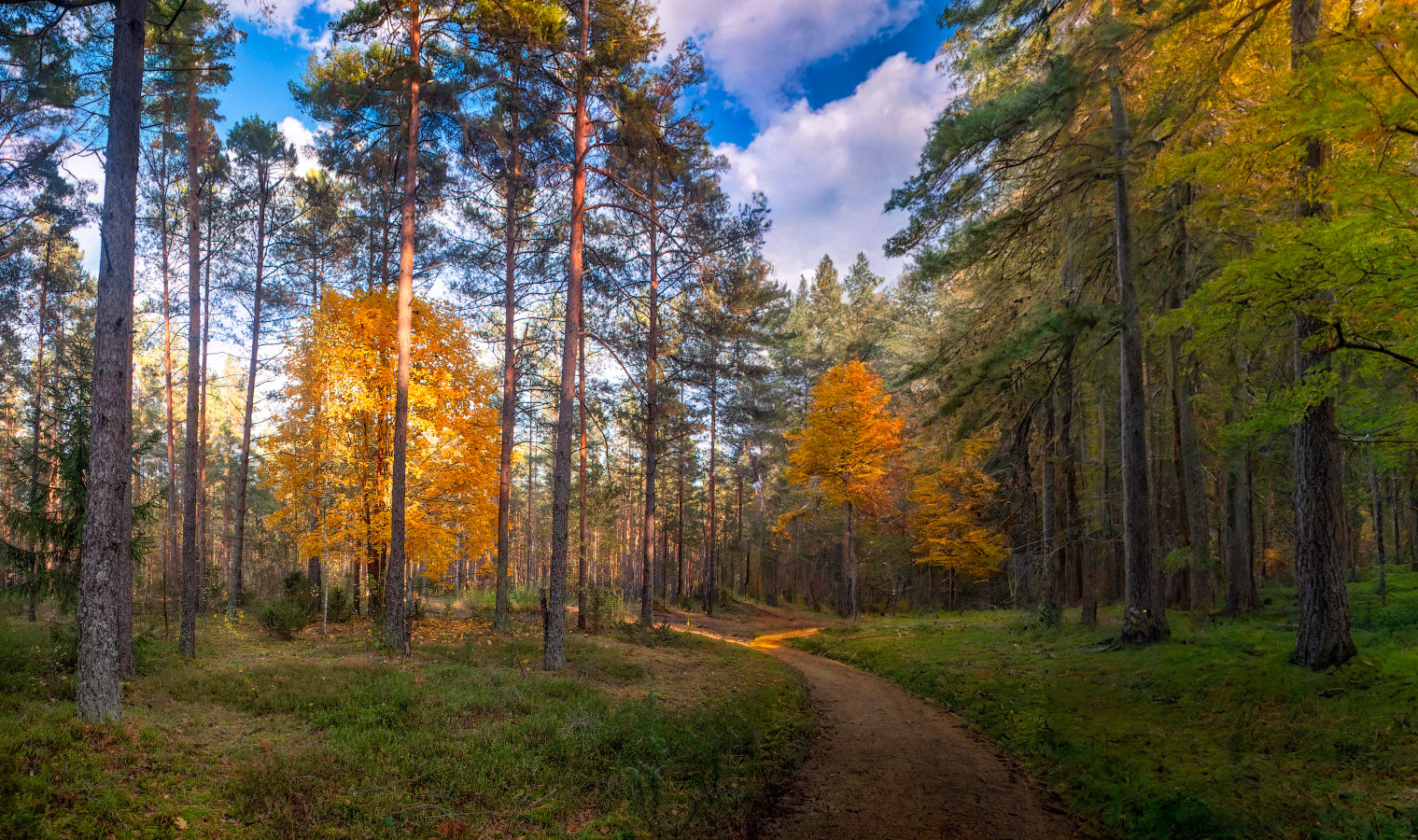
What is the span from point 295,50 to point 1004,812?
2018 cm

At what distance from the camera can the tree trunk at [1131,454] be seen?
12.0m

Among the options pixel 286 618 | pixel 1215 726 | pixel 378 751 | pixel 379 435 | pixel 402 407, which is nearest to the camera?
pixel 378 751

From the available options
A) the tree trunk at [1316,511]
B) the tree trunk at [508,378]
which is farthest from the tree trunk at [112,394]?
the tree trunk at [1316,511]

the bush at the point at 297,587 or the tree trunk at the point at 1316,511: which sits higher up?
the tree trunk at the point at 1316,511

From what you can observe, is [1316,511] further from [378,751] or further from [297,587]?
[297,587]

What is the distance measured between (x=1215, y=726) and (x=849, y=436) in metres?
18.1

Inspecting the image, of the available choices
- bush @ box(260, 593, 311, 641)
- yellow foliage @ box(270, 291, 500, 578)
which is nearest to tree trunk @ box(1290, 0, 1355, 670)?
yellow foliage @ box(270, 291, 500, 578)

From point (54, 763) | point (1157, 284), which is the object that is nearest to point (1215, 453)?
point (1157, 284)

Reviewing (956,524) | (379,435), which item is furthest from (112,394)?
(956,524)

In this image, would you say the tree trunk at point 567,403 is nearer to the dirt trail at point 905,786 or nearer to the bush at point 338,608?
the dirt trail at point 905,786

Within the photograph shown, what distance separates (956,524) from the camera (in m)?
28.3

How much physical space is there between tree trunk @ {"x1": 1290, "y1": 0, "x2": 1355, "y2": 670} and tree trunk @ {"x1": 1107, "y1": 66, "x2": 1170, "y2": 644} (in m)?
Answer: 3.38

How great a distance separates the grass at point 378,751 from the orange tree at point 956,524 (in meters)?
18.2

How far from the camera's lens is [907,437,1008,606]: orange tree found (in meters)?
26.1
